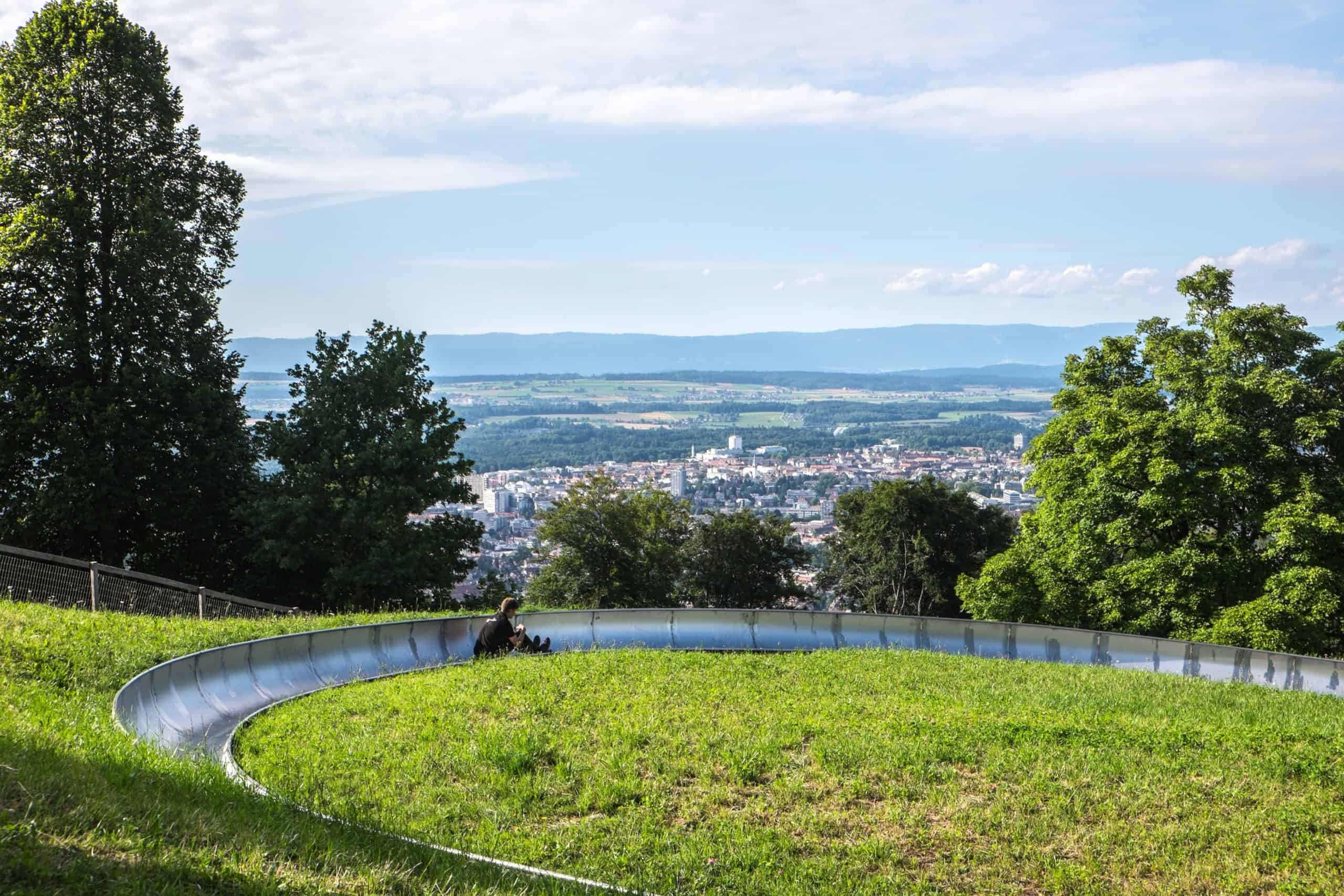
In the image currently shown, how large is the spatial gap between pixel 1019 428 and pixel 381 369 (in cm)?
17196

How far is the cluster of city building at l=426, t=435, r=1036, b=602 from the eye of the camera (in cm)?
7050

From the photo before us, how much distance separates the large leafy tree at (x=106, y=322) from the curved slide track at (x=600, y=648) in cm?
1459

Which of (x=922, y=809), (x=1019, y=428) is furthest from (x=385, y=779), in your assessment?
(x=1019, y=428)

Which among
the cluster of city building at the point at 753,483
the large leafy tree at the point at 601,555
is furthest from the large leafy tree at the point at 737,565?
the cluster of city building at the point at 753,483

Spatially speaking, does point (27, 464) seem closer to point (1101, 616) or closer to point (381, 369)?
point (381, 369)

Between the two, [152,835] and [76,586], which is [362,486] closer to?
[76,586]

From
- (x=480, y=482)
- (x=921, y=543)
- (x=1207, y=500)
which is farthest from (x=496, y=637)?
(x=480, y=482)

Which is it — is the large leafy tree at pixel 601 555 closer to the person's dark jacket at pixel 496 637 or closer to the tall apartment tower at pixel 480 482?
the person's dark jacket at pixel 496 637

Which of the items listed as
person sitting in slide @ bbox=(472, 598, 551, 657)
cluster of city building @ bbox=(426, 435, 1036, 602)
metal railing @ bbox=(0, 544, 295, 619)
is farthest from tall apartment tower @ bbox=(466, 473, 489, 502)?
person sitting in slide @ bbox=(472, 598, 551, 657)

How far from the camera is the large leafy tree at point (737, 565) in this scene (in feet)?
164

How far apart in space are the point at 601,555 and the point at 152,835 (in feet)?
138

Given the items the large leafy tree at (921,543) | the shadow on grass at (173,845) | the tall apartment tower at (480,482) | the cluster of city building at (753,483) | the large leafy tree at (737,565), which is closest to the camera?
the shadow on grass at (173,845)

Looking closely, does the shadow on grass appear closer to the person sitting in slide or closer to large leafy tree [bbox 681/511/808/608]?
the person sitting in slide

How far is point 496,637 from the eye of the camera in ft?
56.3
